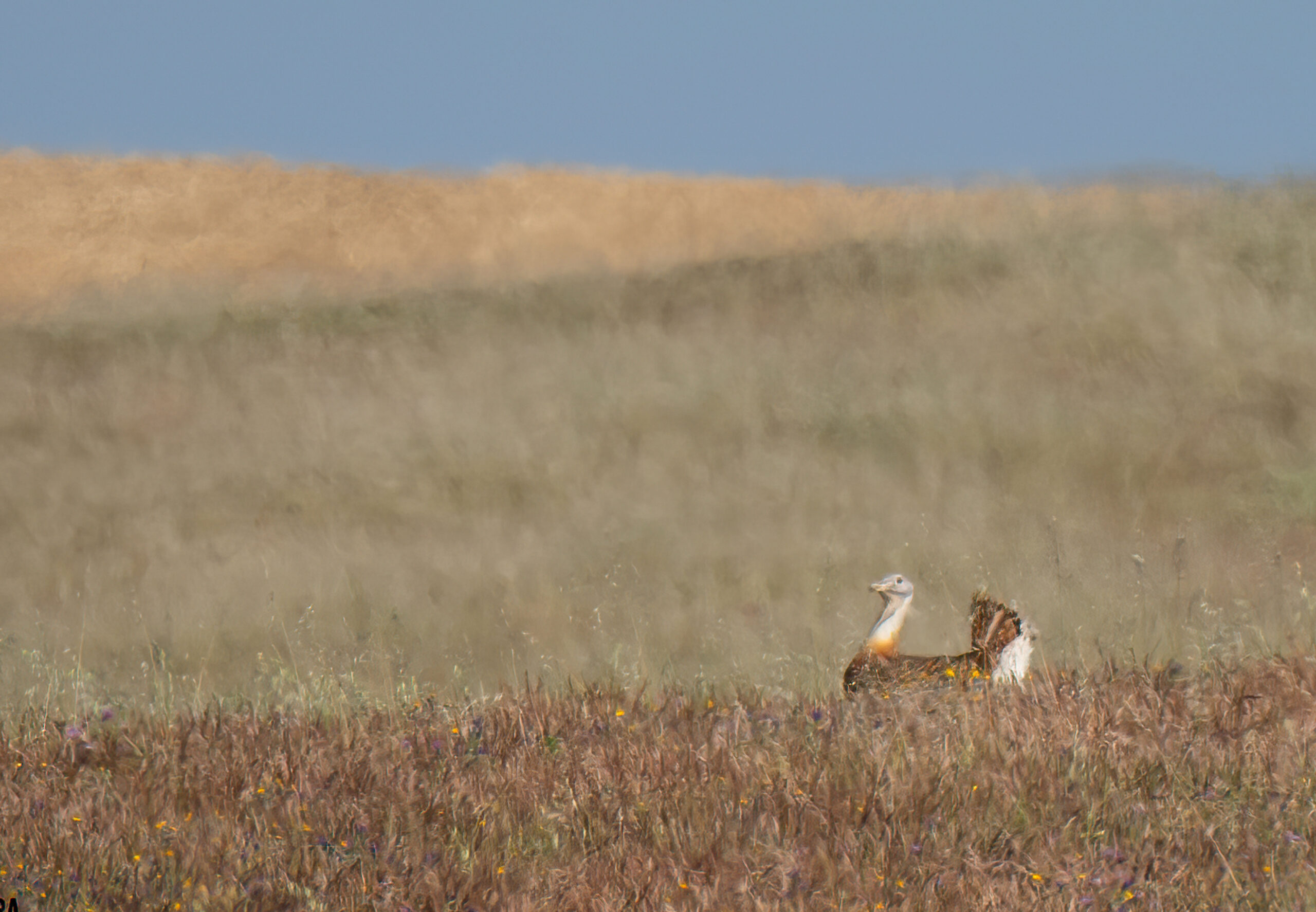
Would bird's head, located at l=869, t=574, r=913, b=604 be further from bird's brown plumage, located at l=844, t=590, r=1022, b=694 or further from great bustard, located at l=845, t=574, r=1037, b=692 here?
bird's brown plumage, located at l=844, t=590, r=1022, b=694

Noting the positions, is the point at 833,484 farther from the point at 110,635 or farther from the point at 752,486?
the point at 110,635

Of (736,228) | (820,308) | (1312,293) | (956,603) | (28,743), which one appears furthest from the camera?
(736,228)

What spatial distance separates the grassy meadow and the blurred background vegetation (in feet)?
0.20

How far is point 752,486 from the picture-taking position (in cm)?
1134

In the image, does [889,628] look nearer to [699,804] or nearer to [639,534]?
[699,804]

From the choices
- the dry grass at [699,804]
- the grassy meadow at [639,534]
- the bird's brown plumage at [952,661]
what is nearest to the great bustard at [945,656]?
the bird's brown plumage at [952,661]

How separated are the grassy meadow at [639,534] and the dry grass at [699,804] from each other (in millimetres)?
20

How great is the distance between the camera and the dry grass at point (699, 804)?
11.0ft

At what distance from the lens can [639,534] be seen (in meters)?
10.8

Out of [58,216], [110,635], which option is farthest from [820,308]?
[58,216]

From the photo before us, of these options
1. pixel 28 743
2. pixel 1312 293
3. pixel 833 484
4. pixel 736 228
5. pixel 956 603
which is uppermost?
pixel 736 228

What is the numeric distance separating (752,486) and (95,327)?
9522mm

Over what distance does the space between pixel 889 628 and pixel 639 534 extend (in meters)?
4.89

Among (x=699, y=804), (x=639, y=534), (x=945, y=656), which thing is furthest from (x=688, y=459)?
(x=699, y=804)
